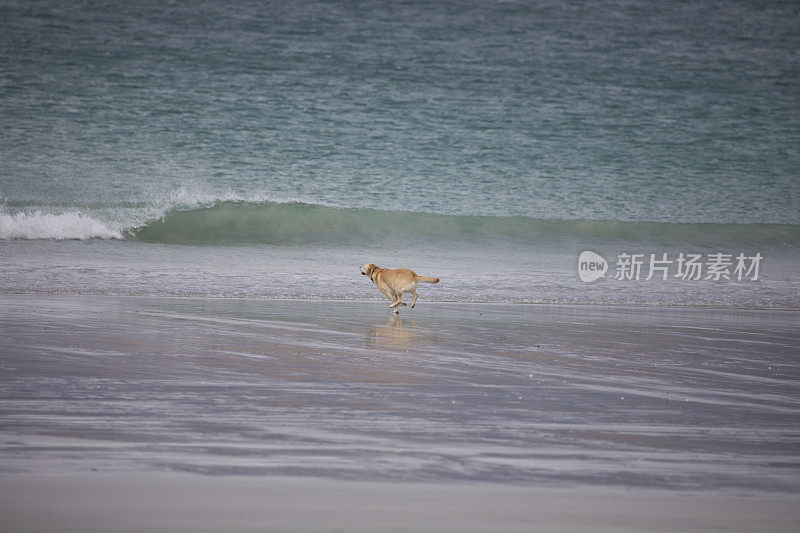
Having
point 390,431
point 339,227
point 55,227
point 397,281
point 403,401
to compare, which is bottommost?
point 390,431

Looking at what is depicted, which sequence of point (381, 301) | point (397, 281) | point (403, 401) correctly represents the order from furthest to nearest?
point (381, 301) < point (397, 281) < point (403, 401)

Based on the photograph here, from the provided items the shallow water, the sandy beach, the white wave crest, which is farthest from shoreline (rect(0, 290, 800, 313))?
the white wave crest

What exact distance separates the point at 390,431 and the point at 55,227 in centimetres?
1742

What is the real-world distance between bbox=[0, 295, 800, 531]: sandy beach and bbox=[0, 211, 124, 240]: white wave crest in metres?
12.9

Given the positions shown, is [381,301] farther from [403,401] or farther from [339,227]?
[339,227]

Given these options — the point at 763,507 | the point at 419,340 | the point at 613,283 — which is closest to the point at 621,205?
the point at 613,283

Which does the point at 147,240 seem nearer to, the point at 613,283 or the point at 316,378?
the point at 613,283

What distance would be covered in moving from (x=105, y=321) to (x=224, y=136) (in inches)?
642

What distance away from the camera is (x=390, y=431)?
304cm

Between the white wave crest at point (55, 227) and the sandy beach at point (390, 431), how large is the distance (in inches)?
506

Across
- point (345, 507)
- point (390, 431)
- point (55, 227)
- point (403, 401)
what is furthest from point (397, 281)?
point (55, 227)

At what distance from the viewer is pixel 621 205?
21.9 meters

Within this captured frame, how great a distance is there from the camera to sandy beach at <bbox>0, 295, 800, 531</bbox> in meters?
2.13

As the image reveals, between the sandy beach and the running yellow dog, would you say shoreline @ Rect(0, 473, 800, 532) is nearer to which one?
the sandy beach
